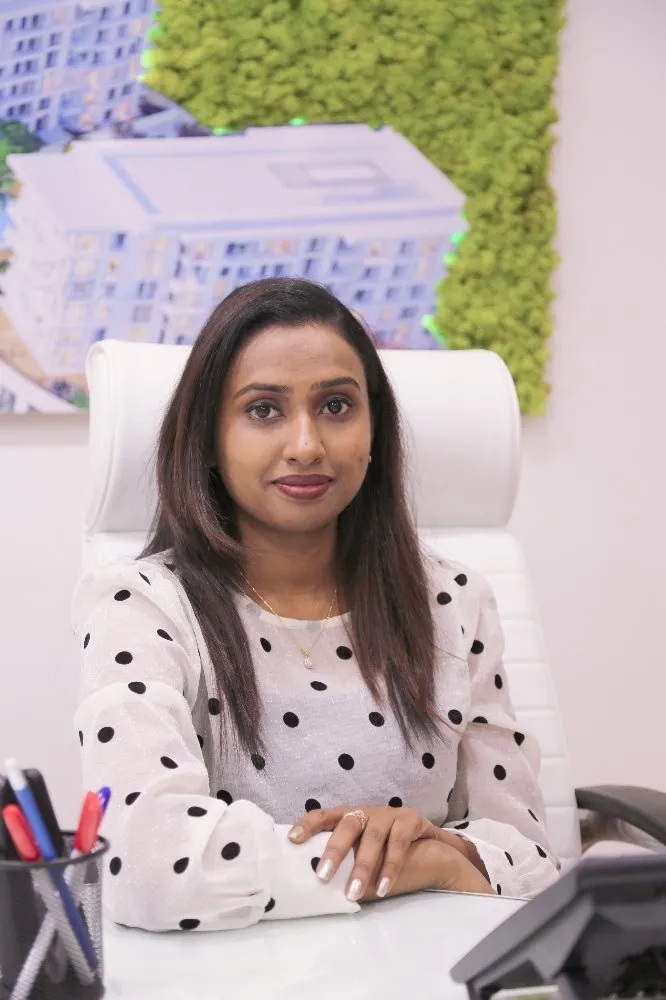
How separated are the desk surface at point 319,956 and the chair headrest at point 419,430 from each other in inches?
29.2

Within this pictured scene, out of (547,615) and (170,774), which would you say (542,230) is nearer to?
(547,615)

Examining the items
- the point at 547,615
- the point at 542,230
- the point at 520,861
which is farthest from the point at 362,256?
the point at 520,861

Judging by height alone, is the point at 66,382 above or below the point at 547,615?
above

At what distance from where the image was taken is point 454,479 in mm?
1758

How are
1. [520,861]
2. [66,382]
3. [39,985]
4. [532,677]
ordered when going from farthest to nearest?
[66,382]
[532,677]
[520,861]
[39,985]

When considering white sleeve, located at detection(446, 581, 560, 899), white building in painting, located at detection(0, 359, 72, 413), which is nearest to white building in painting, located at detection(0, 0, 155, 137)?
white building in painting, located at detection(0, 359, 72, 413)

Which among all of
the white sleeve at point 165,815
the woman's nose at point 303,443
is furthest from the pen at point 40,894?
the woman's nose at point 303,443

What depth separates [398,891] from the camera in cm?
102

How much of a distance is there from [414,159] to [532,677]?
1221 millimetres

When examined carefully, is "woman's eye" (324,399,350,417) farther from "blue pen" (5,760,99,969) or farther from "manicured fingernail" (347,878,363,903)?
"blue pen" (5,760,99,969)

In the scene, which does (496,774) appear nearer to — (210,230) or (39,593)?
(39,593)

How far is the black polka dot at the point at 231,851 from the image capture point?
99 centimetres

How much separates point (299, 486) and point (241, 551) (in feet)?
0.36

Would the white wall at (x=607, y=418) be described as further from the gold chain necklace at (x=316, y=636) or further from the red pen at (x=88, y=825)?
the red pen at (x=88, y=825)
